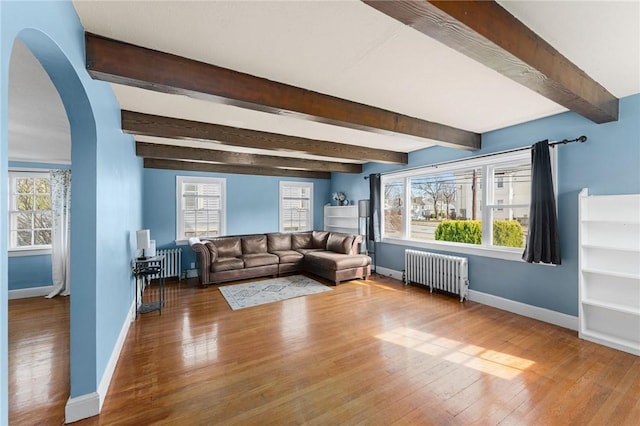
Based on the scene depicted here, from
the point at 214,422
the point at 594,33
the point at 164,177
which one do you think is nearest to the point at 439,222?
the point at 594,33

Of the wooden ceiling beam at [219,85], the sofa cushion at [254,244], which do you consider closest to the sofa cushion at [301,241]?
the sofa cushion at [254,244]

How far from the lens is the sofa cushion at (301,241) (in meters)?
6.54

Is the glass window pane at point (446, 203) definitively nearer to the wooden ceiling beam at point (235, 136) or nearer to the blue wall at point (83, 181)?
the wooden ceiling beam at point (235, 136)

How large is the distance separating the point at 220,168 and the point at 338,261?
3.27 metres

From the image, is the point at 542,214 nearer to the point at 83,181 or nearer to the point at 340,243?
the point at 340,243

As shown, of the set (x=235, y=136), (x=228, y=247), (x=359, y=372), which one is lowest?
(x=359, y=372)

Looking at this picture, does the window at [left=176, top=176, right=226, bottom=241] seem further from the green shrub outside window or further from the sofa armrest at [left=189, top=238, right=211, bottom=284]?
the green shrub outside window

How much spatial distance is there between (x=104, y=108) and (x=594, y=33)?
3481 millimetres

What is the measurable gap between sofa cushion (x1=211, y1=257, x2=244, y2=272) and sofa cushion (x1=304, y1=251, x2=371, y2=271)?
1448mm

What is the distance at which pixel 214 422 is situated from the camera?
176 cm

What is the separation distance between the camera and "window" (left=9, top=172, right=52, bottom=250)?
4.55 m

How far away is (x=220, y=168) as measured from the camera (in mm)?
5953

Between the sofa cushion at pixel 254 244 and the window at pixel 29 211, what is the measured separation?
3.26 m

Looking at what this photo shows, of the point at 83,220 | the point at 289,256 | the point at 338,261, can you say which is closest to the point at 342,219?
the point at 289,256
